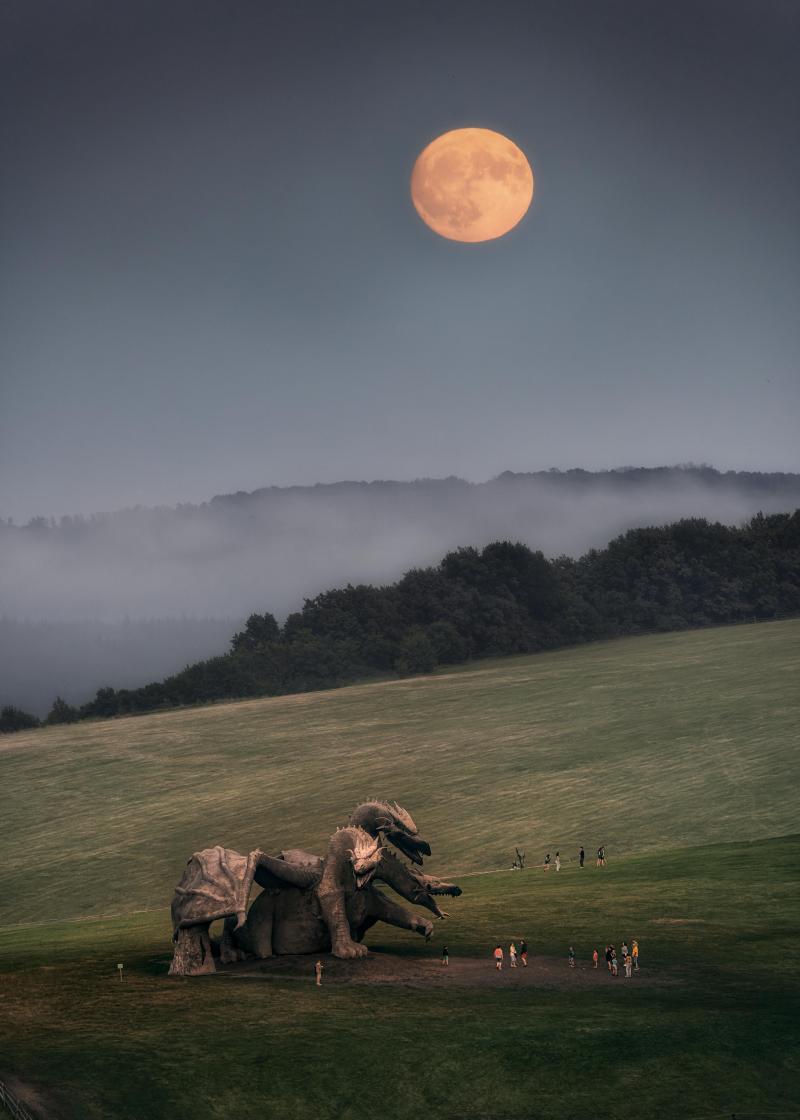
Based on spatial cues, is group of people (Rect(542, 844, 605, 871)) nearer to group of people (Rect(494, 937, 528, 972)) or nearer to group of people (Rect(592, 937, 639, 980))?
group of people (Rect(494, 937, 528, 972))

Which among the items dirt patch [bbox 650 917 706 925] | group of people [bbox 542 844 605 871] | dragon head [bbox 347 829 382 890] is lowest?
group of people [bbox 542 844 605 871]

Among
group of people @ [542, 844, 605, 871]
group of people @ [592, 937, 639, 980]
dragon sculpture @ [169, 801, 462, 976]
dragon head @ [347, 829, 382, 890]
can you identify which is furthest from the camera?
group of people @ [542, 844, 605, 871]

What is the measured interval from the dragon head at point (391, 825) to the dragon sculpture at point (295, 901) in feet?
0.94

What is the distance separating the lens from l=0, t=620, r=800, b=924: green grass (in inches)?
2904

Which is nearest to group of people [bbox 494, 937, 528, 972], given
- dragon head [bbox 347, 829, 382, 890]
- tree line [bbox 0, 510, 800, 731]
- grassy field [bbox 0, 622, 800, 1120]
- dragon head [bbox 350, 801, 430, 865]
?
grassy field [bbox 0, 622, 800, 1120]

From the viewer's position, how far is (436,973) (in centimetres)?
3950

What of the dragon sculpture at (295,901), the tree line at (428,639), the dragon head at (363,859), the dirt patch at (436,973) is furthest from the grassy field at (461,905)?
the tree line at (428,639)

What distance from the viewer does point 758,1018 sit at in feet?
113

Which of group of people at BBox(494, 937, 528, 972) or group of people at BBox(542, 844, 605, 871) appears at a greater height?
group of people at BBox(494, 937, 528, 972)

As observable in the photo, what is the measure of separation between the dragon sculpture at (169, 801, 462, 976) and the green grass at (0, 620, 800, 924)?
91.3 feet

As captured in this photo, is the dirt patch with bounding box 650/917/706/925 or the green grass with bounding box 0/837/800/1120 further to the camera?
the dirt patch with bounding box 650/917/706/925

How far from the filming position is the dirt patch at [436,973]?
38406mm

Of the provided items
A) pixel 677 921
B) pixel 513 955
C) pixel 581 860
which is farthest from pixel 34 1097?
pixel 581 860

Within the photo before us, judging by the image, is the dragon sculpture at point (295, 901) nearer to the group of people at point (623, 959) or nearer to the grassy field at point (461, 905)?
the grassy field at point (461, 905)
